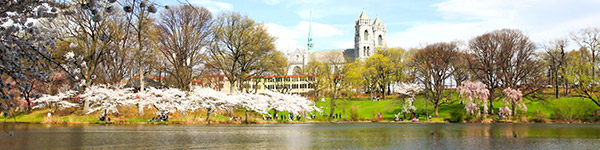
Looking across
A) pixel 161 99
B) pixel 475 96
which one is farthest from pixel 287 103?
pixel 475 96

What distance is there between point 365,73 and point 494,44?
84.6ft

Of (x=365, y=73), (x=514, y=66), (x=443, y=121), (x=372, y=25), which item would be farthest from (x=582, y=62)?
(x=372, y=25)

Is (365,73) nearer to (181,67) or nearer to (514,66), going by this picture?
(514,66)

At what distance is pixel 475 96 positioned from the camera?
5234cm

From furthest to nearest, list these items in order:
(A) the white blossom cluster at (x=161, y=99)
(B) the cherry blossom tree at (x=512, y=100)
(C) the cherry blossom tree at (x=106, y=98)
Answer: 1. (B) the cherry blossom tree at (x=512, y=100)
2. (A) the white blossom cluster at (x=161, y=99)
3. (C) the cherry blossom tree at (x=106, y=98)

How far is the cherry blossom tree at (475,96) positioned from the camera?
51.5 metres

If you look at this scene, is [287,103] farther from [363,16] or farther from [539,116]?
[363,16]

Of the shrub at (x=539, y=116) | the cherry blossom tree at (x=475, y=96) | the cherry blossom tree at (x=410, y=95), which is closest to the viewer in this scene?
the shrub at (x=539, y=116)

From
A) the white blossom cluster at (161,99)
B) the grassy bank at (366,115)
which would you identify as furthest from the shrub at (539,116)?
the white blossom cluster at (161,99)

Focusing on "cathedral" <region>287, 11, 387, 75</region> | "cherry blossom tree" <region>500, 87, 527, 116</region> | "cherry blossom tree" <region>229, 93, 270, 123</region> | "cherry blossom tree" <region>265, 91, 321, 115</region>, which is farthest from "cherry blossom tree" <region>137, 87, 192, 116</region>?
"cathedral" <region>287, 11, 387, 75</region>

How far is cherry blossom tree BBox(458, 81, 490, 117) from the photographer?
169ft

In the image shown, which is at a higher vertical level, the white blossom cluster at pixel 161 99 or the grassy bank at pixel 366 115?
the white blossom cluster at pixel 161 99

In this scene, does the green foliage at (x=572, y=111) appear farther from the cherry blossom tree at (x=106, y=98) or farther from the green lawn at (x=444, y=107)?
the cherry blossom tree at (x=106, y=98)

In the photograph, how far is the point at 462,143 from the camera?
2344cm
